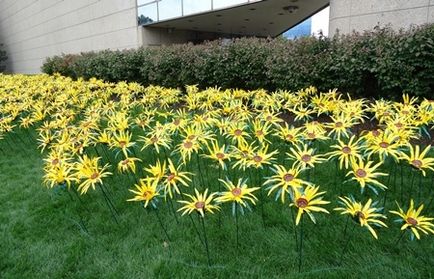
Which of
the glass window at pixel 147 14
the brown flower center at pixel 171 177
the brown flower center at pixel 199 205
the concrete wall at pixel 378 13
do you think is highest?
the glass window at pixel 147 14

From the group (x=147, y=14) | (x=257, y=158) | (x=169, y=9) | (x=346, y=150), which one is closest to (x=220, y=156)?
(x=257, y=158)

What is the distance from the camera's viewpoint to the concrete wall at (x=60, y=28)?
1686 cm

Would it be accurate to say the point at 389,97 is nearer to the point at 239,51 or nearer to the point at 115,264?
the point at 239,51

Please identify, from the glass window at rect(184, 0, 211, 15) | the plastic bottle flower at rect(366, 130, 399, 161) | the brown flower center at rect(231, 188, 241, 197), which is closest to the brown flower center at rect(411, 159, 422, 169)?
the plastic bottle flower at rect(366, 130, 399, 161)

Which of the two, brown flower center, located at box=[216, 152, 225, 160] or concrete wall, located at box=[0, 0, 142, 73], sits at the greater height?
concrete wall, located at box=[0, 0, 142, 73]

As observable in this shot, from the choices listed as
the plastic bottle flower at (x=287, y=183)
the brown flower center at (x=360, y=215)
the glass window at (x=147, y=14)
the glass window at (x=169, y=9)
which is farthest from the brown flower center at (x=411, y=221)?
the glass window at (x=147, y=14)

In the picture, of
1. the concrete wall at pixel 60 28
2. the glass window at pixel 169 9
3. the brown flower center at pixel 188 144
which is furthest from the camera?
the concrete wall at pixel 60 28

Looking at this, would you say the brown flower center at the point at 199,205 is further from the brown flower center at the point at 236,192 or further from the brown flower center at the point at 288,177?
the brown flower center at the point at 288,177

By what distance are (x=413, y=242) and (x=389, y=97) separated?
3358 mm

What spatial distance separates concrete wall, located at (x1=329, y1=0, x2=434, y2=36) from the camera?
7.20m

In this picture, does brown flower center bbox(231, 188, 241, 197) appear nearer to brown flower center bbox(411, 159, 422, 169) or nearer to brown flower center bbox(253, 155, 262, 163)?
brown flower center bbox(253, 155, 262, 163)

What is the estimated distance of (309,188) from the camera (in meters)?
2.02

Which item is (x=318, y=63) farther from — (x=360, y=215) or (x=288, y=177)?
(x=360, y=215)

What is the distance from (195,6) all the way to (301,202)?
520 inches
